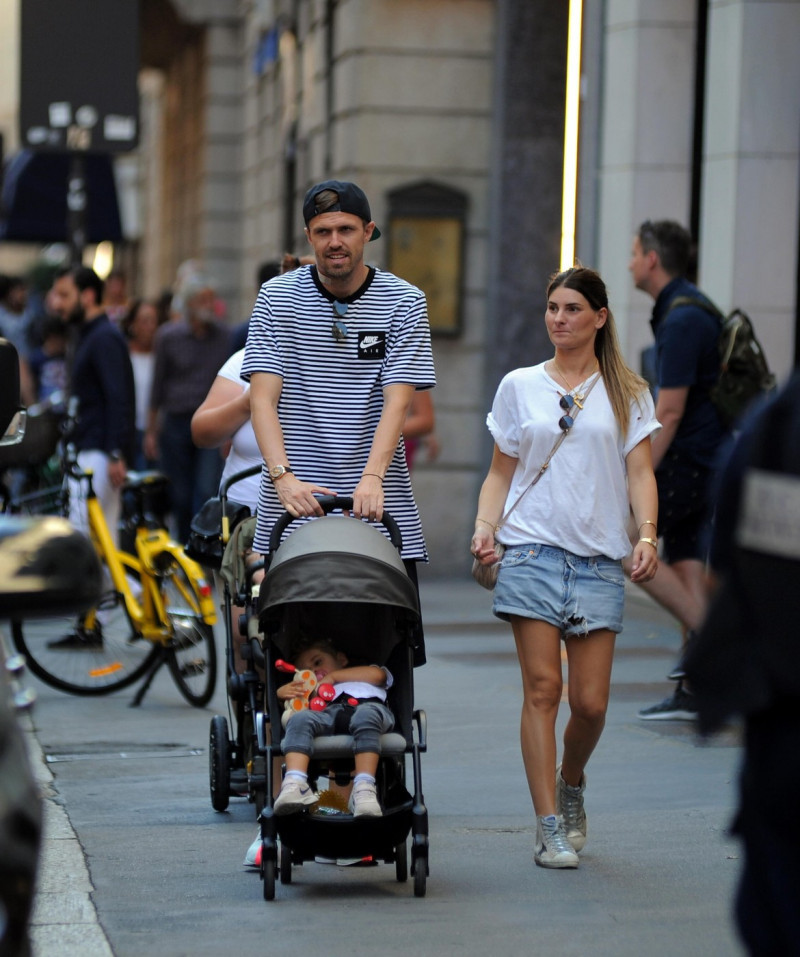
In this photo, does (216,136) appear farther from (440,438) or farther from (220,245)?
(440,438)

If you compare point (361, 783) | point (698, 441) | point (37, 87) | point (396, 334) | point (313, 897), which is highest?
point (37, 87)

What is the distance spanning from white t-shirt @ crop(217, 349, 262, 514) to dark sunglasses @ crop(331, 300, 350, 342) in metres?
1.08

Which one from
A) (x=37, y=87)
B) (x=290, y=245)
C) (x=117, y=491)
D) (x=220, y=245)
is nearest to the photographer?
(x=117, y=491)

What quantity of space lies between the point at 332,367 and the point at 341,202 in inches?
19.4

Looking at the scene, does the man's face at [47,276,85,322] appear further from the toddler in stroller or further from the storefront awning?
the storefront awning

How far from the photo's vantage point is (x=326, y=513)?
221 inches

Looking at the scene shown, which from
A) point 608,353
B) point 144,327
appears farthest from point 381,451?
point 144,327

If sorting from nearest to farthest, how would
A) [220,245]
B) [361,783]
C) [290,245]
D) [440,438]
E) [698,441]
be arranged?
[361,783]
[698,441]
[440,438]
[290,245]
[220,245]

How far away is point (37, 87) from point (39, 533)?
931cm

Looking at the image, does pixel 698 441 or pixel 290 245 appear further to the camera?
pixel 290 245

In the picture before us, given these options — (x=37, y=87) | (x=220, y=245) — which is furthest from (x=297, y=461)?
(x=220, y=245)

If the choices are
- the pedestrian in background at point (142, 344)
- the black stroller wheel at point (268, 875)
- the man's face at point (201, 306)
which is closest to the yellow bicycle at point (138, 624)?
the black stroller wheel at point (268, 875)

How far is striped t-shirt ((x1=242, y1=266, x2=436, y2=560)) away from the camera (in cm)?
580

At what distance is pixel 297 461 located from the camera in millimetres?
5812
